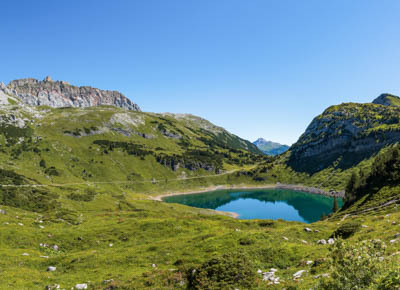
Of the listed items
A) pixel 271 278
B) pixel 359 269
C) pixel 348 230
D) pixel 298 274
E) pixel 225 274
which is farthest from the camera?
pixel 348 230

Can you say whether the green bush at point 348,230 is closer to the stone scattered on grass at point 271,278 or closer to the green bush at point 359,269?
the stone scattered on grass at point 271,278

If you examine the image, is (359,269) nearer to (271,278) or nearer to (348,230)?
(271,278)

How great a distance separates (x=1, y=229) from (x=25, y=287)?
3225cm

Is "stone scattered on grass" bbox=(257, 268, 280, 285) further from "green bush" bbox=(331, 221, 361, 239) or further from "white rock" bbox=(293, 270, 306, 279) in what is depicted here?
"green bush" bbox=(331, 221, 361, 239)

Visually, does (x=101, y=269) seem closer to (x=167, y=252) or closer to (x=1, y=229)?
(x=167, y=252)

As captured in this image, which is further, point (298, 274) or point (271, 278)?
point (298, 274)

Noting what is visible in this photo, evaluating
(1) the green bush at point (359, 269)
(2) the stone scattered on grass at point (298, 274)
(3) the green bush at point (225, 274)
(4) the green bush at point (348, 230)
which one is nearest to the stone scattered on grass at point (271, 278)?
(2) the stone scattered on grass at point (298, 274)

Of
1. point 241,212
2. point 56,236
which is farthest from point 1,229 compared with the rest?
point 241,212

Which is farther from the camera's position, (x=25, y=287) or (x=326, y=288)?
(x=25, y=287)

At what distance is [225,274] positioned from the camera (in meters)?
17.4

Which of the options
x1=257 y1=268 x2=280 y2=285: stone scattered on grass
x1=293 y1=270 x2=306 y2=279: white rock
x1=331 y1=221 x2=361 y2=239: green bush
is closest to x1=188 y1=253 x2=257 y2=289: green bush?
x1=257 y1=268 x2=280 y2=285: stone scattered on grass

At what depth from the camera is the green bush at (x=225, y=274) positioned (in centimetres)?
1694

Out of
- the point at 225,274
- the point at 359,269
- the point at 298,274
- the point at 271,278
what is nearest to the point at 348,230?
the point at 298,274

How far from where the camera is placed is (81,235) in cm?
4938
